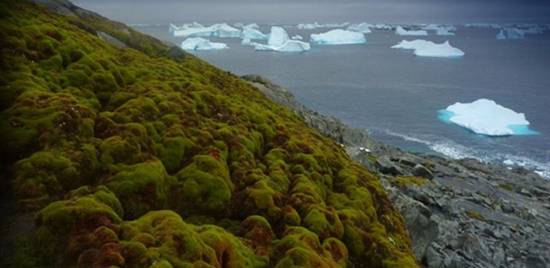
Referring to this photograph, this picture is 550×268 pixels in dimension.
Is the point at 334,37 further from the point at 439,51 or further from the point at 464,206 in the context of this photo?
the point at 464,206

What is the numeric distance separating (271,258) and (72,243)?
15.1 ft

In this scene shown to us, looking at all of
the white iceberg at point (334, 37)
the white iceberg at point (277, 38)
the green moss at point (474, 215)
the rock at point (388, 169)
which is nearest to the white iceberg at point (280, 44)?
the white iceberg at point (277, 38)

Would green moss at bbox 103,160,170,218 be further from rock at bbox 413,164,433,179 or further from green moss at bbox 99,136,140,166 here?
rock at bbox 413,164,433,179

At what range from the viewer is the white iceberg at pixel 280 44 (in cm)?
16000

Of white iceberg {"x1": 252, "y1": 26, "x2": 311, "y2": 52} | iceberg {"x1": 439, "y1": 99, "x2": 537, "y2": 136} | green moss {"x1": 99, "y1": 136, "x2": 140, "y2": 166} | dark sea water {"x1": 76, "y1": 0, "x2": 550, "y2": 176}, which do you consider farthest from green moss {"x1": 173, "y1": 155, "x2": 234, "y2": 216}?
white iceberg {"x1": 252, "y1": 26, "x2": 311, "y2": 52}

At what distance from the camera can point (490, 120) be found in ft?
243

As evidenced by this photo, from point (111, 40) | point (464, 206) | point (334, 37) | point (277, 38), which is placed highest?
point (111, 40)

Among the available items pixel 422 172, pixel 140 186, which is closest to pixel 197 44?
pixel 422 172

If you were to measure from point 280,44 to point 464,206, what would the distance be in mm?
138366

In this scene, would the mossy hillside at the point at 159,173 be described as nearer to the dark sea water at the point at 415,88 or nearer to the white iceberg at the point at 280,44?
the dark sea water at the point at 415,88

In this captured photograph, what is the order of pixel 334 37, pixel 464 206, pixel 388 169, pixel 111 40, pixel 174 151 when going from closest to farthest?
pixel 174 151, pixel 111 40, pixel 464 206, pixel 388 169, pixel 334 37

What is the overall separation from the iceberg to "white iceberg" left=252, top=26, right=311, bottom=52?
3437 inches

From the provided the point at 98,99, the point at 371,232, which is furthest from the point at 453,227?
the point at 98,99

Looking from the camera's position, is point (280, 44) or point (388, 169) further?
point (280, 44)
